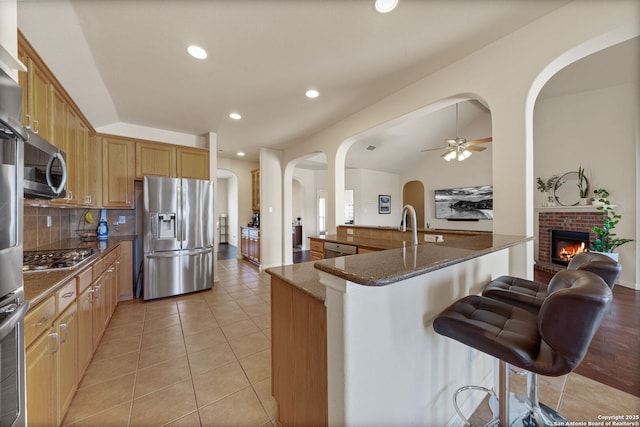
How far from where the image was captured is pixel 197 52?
2084 millimetres

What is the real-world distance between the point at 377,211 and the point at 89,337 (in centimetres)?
712

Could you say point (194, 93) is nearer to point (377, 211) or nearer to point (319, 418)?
point (319, 418)

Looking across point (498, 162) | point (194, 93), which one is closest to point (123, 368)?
point (194, 93)

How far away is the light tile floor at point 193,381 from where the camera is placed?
1473 mm

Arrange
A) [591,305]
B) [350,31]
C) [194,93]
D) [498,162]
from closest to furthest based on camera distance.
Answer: [591,305] < [350,31] < [498,162] < [194,93]

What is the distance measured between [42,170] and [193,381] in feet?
5.39

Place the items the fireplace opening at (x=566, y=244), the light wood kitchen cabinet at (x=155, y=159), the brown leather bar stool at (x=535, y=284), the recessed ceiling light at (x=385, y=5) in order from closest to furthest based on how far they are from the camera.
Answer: the brown leather bar stool at (x=535, y=284) < the recessed ceiling light at (x=385, y=5) < the light wood kitchen cabinet at (x=155, y=159) < the fireplace opening at (x=566, y=244)

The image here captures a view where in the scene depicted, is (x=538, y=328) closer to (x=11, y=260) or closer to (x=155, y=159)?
(x=11, y=260)

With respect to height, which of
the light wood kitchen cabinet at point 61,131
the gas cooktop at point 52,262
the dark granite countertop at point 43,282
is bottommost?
the dark granite countertop at point 43,282

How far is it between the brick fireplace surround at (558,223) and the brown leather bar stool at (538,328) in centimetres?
428

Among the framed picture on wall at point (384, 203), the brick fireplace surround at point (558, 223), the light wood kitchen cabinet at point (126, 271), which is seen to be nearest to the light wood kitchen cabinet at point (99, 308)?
the light wood kitchen cabinet at point (126, 271)

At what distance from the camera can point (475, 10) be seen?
168cm

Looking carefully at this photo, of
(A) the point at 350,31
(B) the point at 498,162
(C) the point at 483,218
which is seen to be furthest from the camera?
(C) the point at 483,218

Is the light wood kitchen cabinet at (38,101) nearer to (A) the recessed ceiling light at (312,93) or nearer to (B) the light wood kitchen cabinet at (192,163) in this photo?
Answer: (B) the light wood kitchen cabinet at (192,163)
